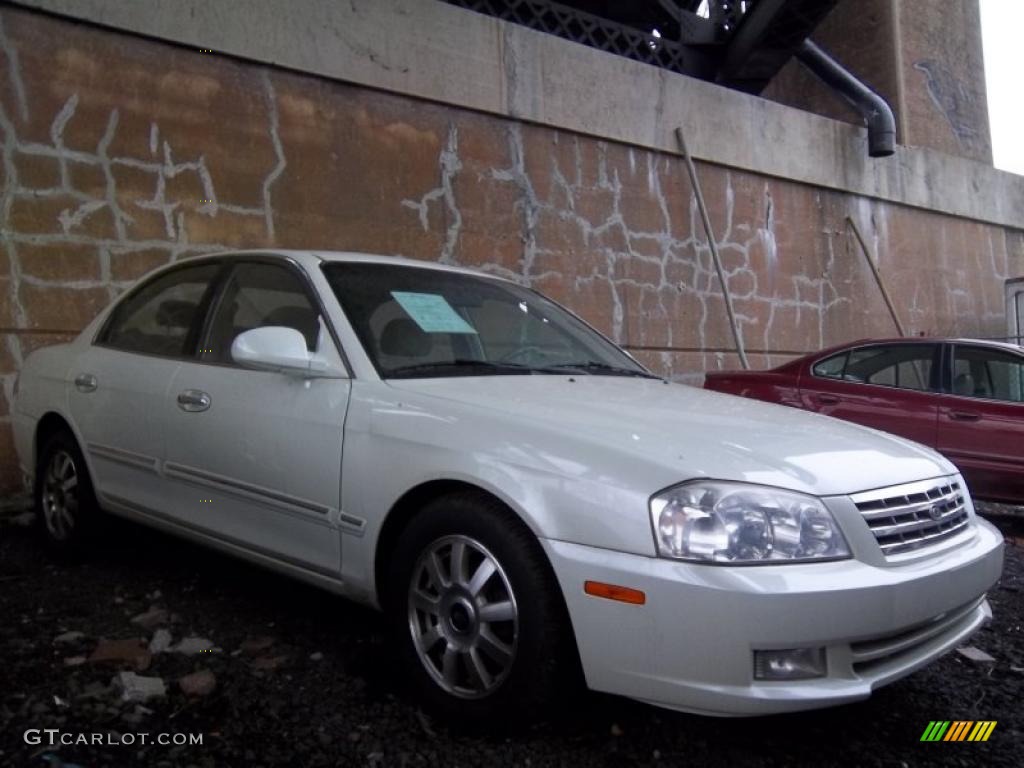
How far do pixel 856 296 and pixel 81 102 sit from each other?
8606 millimetres

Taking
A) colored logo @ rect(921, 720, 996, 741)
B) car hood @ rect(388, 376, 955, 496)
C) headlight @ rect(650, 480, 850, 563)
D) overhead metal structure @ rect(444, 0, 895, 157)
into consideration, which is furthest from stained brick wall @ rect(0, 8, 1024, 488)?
colored logo @ rect(921, 720, 996, 741)

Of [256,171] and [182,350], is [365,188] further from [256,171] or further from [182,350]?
[182,350]

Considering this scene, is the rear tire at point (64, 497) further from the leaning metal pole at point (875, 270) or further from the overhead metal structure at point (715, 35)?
the leaning metal pole at point (875, 270)

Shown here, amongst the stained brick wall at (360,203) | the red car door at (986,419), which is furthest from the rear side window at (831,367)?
the stained brick wall at (360,203)

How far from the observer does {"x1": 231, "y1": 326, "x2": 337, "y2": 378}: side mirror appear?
275cm

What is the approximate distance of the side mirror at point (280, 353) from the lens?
9.03 feet

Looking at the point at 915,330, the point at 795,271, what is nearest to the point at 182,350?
the point at 795,271

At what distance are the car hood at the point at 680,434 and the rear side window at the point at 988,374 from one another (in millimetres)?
3484

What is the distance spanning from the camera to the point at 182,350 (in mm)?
3471

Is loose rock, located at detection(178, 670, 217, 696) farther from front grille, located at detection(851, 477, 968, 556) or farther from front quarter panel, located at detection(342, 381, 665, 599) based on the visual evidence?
front grille, located at detection(851, 477, 968, 556)

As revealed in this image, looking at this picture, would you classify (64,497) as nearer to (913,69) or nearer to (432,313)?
(432,313)

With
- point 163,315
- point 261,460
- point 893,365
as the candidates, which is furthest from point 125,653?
point 893,365

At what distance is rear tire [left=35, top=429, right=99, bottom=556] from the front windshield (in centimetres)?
166

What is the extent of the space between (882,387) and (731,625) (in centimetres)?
477
